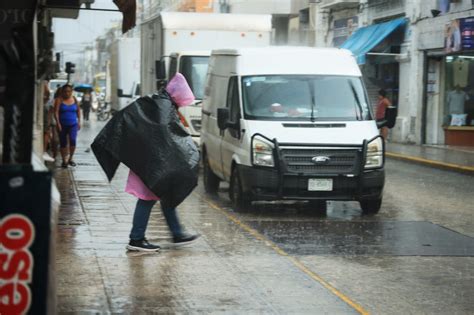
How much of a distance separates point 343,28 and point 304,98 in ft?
86.2

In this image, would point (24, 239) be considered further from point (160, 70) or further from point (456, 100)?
point (456, 100)

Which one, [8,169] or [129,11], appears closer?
[8,169]

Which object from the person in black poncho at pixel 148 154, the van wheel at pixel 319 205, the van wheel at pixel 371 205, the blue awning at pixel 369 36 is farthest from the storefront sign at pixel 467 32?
the person in black poncho at pixel 148 154

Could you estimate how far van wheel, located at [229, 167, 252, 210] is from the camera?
507 inches

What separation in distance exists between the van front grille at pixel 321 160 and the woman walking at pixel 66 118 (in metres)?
7.82

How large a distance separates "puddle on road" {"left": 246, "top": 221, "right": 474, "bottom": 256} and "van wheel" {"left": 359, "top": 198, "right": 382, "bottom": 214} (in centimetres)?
67

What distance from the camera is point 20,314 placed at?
4.20 m

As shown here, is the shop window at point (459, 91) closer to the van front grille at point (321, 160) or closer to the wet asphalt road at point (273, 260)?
the wet asphalt road at point (273, 260)

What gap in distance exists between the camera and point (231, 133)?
44.8ft

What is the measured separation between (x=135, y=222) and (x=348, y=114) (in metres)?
4.76

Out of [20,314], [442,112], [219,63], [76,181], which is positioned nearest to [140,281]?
[20,314]

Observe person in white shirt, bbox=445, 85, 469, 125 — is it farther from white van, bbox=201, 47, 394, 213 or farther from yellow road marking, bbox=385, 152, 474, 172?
white van, bbox=201, 47, 394, 213

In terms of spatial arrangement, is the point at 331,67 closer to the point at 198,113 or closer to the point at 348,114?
the point at 348,114

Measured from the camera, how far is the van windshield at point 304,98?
43.3ft
